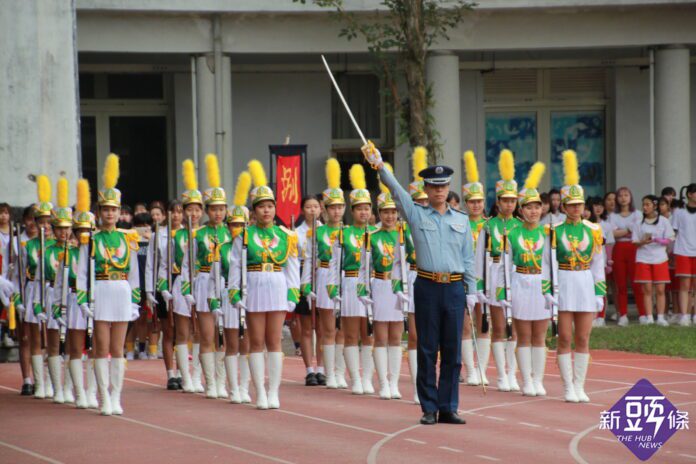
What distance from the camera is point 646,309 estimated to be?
19.9 m

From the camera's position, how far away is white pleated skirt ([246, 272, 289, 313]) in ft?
41.2

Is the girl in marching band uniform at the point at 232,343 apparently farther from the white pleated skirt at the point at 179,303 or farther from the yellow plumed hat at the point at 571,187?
the yellow plumed hat at the point at 571,187

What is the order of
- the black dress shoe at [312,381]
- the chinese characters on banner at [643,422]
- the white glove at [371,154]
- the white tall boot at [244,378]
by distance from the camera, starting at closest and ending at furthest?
the chinese characters on banner at [643,422], the white glove at [371,154], the white tall boot at [244,378], the black dress shoe at [312,381]

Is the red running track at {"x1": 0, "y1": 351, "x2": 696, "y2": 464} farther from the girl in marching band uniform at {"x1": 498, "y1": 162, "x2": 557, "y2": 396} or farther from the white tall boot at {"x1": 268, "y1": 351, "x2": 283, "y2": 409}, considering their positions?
the girl in marching band uniform at {"x1": 498, "y1": 162, "x2": 557, "y2": 396}

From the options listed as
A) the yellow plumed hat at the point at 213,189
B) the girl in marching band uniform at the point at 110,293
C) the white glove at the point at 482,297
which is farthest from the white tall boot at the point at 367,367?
the girl in marching band uniform at the point at 110,293

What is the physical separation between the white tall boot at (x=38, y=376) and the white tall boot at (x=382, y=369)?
11.6ft

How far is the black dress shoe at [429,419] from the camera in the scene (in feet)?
37.1

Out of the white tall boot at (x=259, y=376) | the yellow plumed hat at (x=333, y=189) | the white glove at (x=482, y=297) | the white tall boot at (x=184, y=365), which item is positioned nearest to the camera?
the white tall boot at (x=259, y=376)

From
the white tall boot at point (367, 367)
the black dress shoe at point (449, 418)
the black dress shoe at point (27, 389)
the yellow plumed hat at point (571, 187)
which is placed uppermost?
the yellow plumed hat at point (571, 187)

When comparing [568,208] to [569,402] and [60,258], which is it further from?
[60,258]

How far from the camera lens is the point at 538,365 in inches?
527

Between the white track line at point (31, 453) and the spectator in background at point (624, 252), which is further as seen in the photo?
the spectator in background at point (624, 252)

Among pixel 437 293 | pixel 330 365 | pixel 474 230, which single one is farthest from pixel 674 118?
pixel 437 293

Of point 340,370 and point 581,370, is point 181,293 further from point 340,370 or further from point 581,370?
point 581,370
